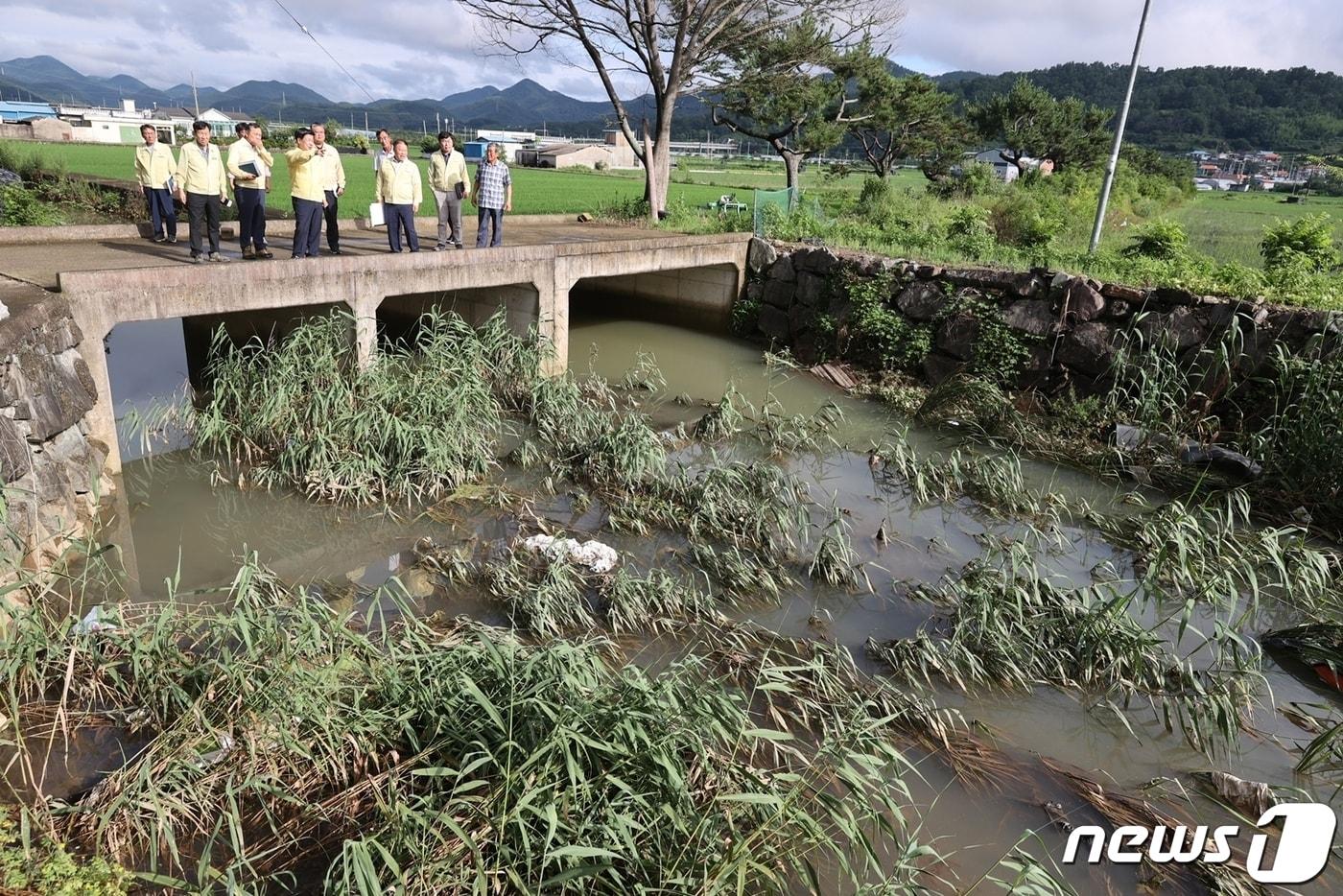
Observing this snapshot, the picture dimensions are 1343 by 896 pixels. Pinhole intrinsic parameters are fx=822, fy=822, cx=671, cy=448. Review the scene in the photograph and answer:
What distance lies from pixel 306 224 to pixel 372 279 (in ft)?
3.08

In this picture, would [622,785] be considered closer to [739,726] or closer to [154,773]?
[739,726]

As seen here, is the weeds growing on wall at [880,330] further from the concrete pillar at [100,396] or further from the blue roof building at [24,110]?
the blue roof building at [24,110]

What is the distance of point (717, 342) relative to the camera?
1605 cm

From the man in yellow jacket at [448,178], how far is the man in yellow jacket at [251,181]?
2153mm

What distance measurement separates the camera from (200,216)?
9.49m

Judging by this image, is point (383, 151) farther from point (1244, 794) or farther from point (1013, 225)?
point (1013, 225)

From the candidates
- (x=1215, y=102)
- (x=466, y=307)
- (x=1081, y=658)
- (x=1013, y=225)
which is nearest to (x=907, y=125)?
(x=1013, y=225)

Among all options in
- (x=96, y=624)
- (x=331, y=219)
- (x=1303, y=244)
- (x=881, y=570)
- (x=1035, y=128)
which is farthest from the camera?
(x=1035, y=128)

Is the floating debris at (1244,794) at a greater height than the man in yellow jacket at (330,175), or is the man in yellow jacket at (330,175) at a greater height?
the man in yellow jacket at (330,175)

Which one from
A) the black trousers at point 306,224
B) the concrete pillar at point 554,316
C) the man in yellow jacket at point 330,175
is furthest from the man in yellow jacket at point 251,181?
the concrete pillar at point 554,316

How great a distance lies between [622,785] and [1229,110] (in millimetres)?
125508

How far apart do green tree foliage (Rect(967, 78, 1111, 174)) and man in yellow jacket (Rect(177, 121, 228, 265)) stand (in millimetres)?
42573

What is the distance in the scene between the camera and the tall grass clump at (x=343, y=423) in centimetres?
810

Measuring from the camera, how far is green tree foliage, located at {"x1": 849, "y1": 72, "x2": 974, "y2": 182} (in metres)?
33.8
